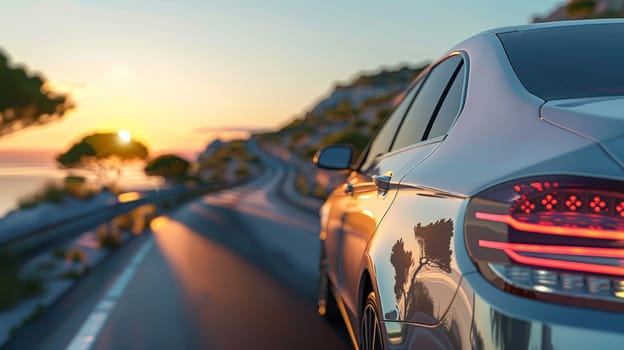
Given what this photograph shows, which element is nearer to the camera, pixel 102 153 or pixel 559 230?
pixel 559 230

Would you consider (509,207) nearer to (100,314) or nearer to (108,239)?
(100,314)

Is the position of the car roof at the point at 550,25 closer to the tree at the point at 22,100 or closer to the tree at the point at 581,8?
the tree at the point at 22,100

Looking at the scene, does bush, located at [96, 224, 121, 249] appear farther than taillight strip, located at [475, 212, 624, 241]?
Yes

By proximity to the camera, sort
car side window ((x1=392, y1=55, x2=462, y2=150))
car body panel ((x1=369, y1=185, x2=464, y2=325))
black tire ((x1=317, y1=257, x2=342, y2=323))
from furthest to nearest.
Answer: black tire ((x1=317, y1=257, x2=342, y2=323))
car side window ((x1=392, y1=55, x2=462, y2=150))
car body panel ((x1=369, y1=185, x2=464, y2=325))

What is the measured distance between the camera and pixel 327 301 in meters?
6.08

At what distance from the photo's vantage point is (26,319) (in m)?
6.89

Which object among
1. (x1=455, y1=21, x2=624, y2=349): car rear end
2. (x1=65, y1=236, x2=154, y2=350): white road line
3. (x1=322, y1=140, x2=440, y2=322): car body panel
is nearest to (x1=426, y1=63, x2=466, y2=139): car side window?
(x1=322, y1=140, x2=440, y2=322): car body panel

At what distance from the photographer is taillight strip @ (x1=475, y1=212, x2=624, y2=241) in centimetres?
196

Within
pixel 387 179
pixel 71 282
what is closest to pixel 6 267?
pixel 71 282

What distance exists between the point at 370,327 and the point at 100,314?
412 cm

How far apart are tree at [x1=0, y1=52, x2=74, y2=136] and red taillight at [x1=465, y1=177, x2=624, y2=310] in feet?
118

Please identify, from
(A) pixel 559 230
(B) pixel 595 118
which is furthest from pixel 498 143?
(A) pixel 559 230

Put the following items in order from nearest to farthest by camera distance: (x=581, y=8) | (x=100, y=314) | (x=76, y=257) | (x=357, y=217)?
1. (x=357, y=217)
2. (x=100, y=314)
3. (x=76, y=257)
4. (x=581, y=8)

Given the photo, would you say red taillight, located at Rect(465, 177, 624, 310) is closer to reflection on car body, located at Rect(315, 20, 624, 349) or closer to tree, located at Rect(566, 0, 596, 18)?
reflection on car body, located at Rect(315, 20, 624, 349)
